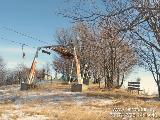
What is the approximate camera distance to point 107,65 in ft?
124

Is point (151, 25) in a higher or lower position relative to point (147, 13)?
higher

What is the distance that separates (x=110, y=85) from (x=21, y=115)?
20171 millimetres

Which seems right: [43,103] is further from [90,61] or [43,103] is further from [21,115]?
[90,61]

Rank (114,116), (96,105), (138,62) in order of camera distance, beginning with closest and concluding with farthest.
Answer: (114,116) → (96,105) → (138,62)

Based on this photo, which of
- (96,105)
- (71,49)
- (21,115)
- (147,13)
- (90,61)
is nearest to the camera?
(147,13)

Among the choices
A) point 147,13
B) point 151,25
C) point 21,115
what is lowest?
point 21,115

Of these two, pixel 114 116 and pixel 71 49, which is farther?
pixel 71 49

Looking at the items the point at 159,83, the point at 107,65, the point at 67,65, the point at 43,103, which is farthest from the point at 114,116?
the point at 67,65

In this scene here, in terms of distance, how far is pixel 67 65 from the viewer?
59.9 meters

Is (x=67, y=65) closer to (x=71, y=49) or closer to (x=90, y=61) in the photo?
(x=90, y=61)

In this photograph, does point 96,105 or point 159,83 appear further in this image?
point 159,83

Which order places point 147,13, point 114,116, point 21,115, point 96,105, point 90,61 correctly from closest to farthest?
point 147,13 → point 114,116 → point 21,115 → point 96,105 → point 90,61

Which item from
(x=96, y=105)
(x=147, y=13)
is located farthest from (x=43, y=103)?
(x=147, y=13)

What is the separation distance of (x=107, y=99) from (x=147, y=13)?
12.2 metres
